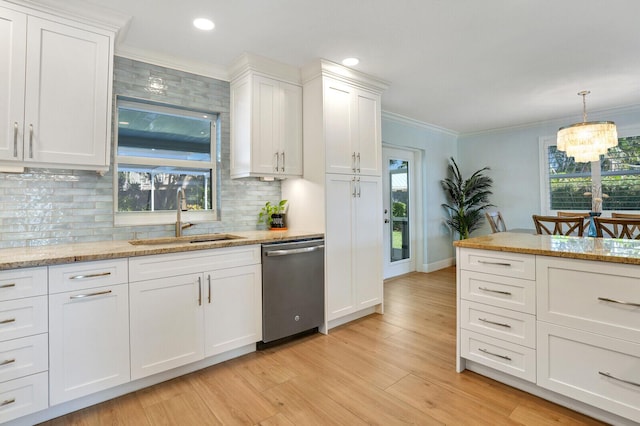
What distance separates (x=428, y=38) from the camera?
258 cm

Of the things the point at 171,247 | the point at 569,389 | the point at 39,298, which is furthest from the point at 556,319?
the point at 39,298

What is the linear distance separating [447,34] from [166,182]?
2624mm

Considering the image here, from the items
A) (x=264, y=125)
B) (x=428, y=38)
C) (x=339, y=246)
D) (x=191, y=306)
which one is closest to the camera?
(x=191, y=306)

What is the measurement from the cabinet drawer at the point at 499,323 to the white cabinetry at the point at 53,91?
2692 mm

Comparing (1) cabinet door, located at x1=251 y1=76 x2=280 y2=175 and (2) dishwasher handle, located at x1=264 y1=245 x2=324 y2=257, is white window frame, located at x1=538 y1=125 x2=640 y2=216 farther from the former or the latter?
(1) cabinet door, located at x1=251 y1=76 x2=280 y2=175

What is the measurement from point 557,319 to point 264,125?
2571 mm

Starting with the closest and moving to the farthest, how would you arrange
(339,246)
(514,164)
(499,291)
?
(499,291) → (339,246) → (514,164)

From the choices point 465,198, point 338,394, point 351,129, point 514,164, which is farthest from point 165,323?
point 514,164

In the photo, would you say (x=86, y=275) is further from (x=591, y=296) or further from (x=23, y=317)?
(x=591, y=296)

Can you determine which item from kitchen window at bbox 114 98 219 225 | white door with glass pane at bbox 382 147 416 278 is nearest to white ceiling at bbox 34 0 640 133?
kitchen window at bbox 114 98 219 225

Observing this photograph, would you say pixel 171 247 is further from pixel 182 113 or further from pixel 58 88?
pixel 182 113

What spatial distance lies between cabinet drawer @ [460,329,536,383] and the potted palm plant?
3701mm

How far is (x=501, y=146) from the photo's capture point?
18.4ft

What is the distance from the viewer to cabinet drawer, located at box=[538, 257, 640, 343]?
1629 mm
